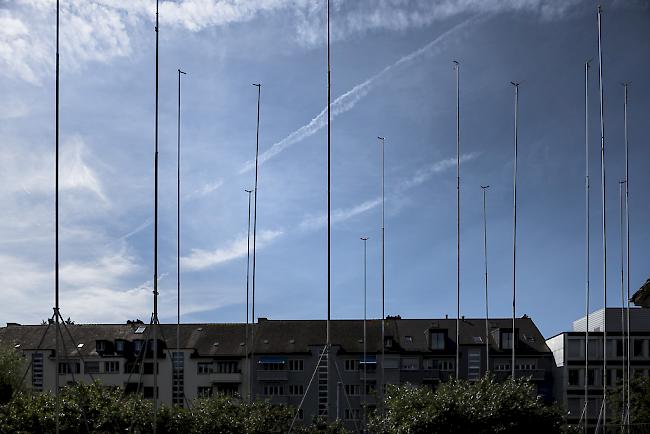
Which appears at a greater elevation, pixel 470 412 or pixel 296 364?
pixel 470 412

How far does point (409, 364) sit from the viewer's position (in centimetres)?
7606

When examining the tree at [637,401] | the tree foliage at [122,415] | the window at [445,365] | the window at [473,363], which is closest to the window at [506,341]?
the window at [473,363]

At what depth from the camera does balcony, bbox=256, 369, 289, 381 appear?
248 ft

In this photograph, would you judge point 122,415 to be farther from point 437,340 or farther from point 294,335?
point 437,340

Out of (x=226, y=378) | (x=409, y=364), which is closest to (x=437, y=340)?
(x=409, y=364)

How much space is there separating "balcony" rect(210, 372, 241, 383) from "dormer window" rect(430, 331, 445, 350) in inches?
654

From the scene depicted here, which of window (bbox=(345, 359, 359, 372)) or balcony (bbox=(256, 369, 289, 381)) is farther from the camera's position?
window (bbox=(345, 359, 359, 372))

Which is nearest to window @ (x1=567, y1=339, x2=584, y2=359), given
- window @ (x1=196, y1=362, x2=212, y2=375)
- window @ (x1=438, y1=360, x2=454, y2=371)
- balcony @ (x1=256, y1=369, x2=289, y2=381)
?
window @ (x1=438, y1=360, x2=454, y2=371)

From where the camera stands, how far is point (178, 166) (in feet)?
108

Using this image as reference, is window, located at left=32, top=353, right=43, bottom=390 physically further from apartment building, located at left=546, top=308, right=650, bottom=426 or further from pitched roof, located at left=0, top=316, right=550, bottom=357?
apartment building, located at left=546, top=308, right=650, bottom=426

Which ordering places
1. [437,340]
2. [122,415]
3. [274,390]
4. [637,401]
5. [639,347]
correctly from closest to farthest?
[122,415] < [637,401] < [639,347] < [274,390] < [437,340]

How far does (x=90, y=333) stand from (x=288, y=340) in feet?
60.2

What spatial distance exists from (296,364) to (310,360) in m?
1.24

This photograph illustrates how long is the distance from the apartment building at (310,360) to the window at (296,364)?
6 centimetres
